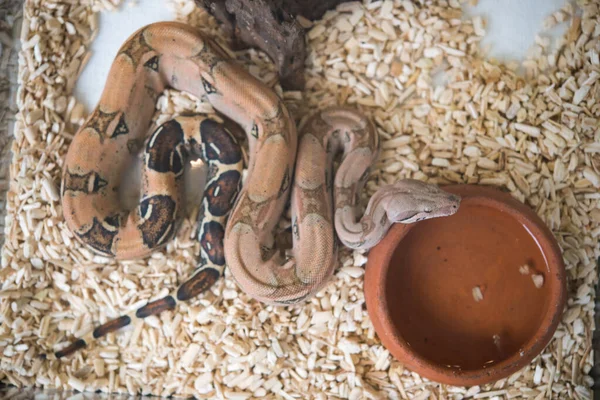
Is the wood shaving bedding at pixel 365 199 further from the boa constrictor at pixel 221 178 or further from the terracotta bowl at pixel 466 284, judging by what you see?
the terracotta bowl at pixel 466 284

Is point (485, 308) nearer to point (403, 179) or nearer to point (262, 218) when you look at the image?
point (403, 179)

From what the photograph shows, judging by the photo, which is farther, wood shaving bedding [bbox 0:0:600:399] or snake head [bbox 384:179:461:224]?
wood shaving bedding [bbox 0:0:600:399]

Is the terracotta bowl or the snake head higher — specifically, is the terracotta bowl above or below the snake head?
below

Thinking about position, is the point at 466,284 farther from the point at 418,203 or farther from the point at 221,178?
the point at 221,178

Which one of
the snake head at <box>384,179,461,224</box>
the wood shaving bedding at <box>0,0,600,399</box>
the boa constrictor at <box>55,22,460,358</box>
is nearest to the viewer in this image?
the snake head at <box>384,179,461,224</box>

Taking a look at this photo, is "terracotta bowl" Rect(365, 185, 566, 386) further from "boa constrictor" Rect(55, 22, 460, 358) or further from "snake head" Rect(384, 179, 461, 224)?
"boa constrictor" Rect(55, 22, 460, 358)

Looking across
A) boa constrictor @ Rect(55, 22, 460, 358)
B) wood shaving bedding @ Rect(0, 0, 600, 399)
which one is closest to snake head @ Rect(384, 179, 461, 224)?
boa constrictor @ Rect(55, 22, 460, 358)

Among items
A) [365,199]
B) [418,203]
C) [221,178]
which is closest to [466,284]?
[418,203]
